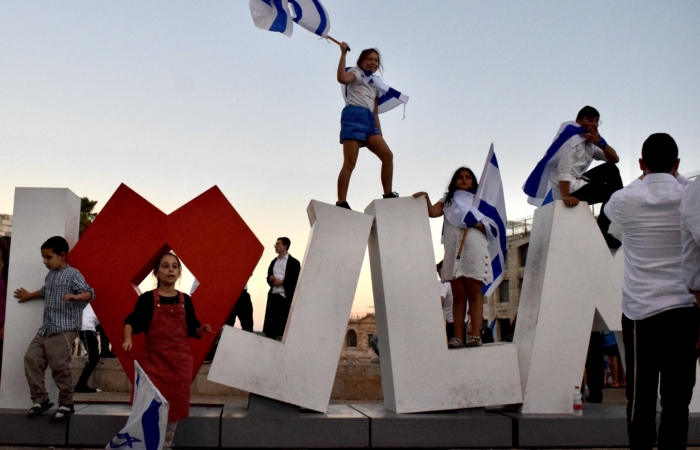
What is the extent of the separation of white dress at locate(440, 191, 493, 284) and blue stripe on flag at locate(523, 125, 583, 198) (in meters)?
0.99

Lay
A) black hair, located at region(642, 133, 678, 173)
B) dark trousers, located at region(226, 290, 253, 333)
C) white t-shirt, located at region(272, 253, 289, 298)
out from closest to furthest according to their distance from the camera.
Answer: black hair, located at region(642, 133, 678, 173) < white t-shirt, located at region(272, 253, 289, 298) < dark trousers, located at region(226, 290, 253, 333)

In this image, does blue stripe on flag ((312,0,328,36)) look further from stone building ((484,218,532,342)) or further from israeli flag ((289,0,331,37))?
stone building ((484,218,532,342))

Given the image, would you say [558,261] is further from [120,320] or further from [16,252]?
[16,252]

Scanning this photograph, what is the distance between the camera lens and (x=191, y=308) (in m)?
4.85

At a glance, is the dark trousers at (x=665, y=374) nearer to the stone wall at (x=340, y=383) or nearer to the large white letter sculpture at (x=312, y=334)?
the large white letter sculpture at (x=312, y=334)

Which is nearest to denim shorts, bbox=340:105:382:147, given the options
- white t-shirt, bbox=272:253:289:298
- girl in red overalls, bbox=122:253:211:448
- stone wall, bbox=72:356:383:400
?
girl in red overalls, bbox=122:253:211:448

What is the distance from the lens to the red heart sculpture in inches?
214

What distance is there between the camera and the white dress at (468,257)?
5957 millimetres

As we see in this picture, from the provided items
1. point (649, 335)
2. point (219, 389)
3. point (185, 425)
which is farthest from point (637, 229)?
point (219, 389)

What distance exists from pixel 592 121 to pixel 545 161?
0.59 metres

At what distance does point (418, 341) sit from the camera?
5.60 metres

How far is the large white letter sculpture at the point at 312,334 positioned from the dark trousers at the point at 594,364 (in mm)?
3052

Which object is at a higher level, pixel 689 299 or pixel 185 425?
pixel 689 299

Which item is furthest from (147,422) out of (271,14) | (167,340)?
(271,14)
